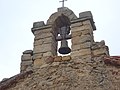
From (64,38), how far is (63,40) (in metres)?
0.05

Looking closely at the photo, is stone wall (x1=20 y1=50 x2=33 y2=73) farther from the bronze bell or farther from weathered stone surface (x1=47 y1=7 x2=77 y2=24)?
weathered stone surface (x1=47 y1=7 x2=77 y2=24)

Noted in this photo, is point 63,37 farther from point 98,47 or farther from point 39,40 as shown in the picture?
point 98,47

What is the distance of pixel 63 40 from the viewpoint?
8.07 metres

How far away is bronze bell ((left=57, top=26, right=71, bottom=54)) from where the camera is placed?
796 centimetres

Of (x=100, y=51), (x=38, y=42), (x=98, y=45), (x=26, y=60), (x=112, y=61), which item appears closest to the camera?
(x=112, y=61)

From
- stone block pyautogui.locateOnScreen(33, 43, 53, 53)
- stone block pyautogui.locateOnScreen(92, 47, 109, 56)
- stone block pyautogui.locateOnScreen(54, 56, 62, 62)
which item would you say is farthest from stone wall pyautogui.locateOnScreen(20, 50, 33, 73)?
stone block pyautogui.locateOnScreen(92, 47, 109, 56)

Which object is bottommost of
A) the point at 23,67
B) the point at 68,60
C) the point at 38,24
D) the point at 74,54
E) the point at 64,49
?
the point at 23,67

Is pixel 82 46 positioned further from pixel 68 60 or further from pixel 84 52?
pixel 68 60

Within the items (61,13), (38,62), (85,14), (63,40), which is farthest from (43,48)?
(85,14)

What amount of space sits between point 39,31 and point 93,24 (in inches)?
45.5

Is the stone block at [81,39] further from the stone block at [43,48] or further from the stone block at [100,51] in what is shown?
the stone block at [43,48]

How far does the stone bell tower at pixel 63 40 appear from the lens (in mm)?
7160

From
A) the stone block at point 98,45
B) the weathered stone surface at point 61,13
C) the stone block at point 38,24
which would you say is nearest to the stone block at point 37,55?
the stone block at point 38,24

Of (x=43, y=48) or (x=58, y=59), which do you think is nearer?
(x=58, y=59)
